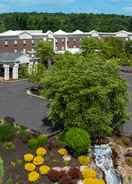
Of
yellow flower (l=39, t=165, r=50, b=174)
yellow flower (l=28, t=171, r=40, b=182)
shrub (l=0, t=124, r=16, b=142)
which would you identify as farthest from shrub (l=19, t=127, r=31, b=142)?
yellow flower (l=28, t=171, r=40, b=182)

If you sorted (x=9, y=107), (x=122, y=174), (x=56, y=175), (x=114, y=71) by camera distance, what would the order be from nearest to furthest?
(x=56, y=175)
(x=122, y=174)
(x=114, y=71)
(x=9, y=107)

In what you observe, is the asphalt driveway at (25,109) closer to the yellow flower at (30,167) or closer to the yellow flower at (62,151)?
the yellow flower at (62,151)

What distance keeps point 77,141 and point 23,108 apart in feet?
41.8

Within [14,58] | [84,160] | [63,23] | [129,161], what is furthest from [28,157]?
[63,23]

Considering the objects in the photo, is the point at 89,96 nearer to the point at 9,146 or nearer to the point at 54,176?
the point at 9,146

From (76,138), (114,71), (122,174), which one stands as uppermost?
(114,71)

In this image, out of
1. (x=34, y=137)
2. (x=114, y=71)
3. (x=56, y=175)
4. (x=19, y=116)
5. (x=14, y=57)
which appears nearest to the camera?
(x=56, y=175)

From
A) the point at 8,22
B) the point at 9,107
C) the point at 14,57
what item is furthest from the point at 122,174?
the point at 8,22

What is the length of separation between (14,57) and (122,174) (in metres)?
43.9

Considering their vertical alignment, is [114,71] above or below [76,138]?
above

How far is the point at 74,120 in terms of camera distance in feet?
98.1

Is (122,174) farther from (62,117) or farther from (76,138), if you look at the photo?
(62,117)

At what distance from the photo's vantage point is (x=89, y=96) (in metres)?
29.9

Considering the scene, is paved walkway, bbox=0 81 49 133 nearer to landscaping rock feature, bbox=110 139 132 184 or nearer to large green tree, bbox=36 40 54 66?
landscaping rock feature, bbox=110 139 132 184
